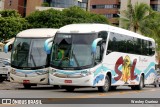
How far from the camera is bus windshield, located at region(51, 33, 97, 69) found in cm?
2219

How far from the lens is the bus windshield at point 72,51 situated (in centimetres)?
2219

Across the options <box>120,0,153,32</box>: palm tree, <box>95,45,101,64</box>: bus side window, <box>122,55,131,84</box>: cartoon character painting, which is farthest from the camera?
<box>120,0,153,32</box>: palm tree

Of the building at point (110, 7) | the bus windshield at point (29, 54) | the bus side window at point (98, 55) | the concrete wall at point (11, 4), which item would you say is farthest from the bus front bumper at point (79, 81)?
the building at point (110, 7)

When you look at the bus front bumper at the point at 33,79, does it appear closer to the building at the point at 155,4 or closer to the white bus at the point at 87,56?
the white bus at the point at 87,56

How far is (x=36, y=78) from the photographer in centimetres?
2447

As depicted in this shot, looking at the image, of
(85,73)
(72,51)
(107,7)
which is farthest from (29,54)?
(107,7)

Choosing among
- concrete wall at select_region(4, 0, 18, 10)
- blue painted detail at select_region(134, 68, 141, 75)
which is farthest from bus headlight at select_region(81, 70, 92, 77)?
concrete wall at select_region(4, 0, 18, 10)

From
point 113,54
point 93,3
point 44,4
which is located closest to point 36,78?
point 113,54

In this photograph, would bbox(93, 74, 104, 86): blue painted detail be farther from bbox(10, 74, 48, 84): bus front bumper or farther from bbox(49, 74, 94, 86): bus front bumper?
bbox(10, 74, 48, 84): bus front bumper

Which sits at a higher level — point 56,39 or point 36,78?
point 56,39

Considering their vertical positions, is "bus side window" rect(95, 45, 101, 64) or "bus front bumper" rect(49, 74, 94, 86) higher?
"bus side window" rect(95, 45, 101, 64)

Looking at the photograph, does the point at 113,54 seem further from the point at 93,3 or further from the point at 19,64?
the point at 93,3

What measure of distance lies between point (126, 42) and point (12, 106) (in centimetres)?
1403

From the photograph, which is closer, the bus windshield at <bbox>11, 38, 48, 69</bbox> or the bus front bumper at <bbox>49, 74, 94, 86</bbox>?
the bus front bumper at <bbox>49, 74, 94, 86</bbox>
